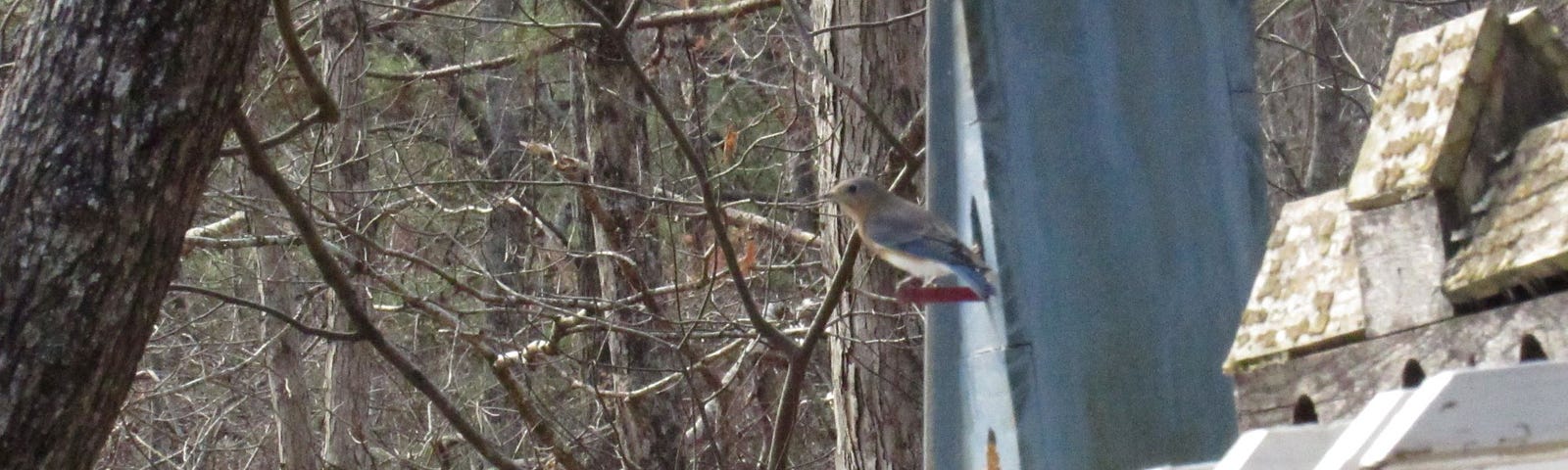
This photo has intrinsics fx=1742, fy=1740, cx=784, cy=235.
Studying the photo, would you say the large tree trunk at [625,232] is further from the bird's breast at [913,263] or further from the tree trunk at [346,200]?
the bird's breast at [913,263]

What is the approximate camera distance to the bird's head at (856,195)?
4344 millimetres

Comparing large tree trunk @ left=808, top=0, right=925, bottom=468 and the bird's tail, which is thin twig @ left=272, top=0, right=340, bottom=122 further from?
the bird's tail

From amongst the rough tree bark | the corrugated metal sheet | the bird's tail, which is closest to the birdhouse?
the corrugated metal sheet

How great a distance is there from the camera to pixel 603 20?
13.9ft

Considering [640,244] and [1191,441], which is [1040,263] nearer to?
[1191,441]

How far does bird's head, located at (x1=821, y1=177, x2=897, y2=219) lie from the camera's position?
4344mm

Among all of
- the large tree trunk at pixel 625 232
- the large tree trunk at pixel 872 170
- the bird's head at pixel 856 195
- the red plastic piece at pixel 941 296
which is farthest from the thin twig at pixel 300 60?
the large tree trunk at pixel 625 232

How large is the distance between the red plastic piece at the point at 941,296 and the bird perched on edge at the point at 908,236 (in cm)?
2

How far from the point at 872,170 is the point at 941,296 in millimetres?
2574

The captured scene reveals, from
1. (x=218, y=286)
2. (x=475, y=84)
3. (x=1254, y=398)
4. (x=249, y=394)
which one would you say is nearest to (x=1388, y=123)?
(x=1254, y=398)

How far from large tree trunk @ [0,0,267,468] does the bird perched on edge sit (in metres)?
1.45

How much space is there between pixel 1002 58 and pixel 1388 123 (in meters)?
0.69

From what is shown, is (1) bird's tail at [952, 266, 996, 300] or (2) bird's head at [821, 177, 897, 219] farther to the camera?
(2) bird's head at [821, 177, 897, 219]

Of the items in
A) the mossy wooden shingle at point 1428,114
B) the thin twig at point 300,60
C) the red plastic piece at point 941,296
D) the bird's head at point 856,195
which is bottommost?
the red plastic piece at point 941,296
